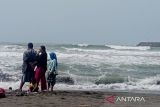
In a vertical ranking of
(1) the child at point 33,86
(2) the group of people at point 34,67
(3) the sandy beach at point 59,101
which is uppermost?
(2) the group of people at point 34,67

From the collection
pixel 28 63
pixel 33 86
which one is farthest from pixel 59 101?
pixel 28 63

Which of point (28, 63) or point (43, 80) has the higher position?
point (28, 63)

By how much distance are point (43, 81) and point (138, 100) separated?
3079 mm

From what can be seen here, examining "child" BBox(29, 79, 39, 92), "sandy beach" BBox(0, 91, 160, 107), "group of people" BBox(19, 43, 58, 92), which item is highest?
"group of people" BBox(19, 43, 58, 92)

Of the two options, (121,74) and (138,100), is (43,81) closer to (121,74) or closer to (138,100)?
(138,100)

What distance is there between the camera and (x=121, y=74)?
81.4 ft

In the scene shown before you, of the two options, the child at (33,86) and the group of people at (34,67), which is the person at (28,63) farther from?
the child at (33,86)

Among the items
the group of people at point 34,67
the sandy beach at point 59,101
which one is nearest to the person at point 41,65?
the group of people at point 34,67

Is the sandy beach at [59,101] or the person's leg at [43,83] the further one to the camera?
the person's leg at [43,83]

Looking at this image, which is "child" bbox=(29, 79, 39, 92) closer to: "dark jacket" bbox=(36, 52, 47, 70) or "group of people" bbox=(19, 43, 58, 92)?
"group of people" bbox=(19, 43, 58, 92)

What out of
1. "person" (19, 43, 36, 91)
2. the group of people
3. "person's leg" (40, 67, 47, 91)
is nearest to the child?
the group of people

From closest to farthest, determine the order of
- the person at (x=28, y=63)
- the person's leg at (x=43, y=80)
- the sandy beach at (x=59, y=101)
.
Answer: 1. the sandy beach at (x=59, y=101)
2. the person at (x=28, y=63)
3. the person's leg at (x=43, y=80)

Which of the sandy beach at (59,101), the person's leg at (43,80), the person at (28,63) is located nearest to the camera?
the sandy beach at (59,101)

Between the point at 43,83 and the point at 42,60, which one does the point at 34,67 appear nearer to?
the point at 42,60
